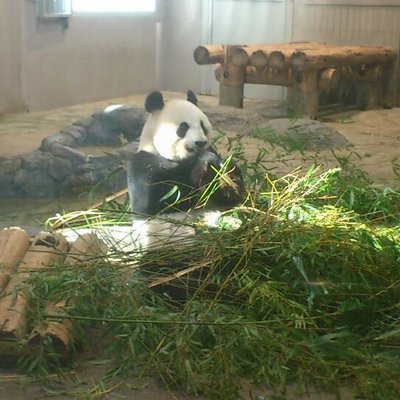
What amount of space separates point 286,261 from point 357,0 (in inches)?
153

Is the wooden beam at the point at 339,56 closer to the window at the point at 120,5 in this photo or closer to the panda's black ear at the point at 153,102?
the window at the point at 120,5

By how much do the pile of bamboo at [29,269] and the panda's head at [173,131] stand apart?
419mm

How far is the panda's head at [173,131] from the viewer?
343cm

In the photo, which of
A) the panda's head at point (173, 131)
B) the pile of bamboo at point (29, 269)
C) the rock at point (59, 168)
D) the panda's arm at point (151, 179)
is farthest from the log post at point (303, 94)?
the pile of bamboo at point (29, 269)

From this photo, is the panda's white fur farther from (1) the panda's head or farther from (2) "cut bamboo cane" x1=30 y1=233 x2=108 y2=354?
(2) "cut bamboo cane" x1=30 y1=233 x2=108 y2=354

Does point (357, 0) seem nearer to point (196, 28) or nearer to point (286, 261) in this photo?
point (196, 28)

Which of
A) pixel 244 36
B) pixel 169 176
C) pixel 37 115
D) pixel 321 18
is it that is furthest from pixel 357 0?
pixel 169 176

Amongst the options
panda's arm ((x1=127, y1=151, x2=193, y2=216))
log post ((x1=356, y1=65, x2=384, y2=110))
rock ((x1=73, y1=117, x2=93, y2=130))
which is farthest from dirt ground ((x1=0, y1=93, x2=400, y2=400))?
panda's arm ((x1=127, y1=151, x2=193, y2=216))

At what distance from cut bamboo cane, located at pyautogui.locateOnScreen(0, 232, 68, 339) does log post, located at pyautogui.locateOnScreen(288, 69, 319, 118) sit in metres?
3.40

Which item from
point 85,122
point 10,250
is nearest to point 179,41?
point 85,122

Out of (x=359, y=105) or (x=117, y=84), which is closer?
(x=117, y=84)

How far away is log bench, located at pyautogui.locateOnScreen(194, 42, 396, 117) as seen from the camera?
251 inches

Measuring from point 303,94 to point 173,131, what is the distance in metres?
3.31

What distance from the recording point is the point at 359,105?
698 centimetres
